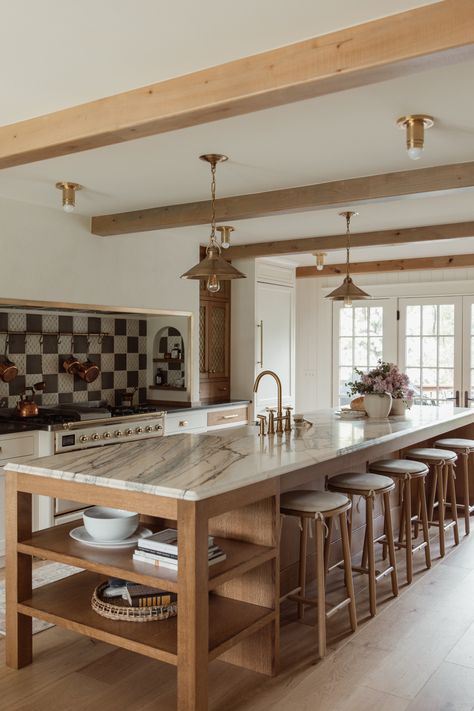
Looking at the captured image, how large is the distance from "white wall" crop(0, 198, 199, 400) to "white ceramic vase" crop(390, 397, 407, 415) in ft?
6.20

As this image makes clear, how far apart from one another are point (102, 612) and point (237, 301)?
451 centimetres

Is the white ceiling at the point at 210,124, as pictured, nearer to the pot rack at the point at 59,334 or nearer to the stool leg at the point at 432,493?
the pot rack at the point at 59,334

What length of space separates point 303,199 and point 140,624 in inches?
104

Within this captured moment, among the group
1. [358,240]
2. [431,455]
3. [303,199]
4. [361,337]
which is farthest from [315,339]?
[303,199]

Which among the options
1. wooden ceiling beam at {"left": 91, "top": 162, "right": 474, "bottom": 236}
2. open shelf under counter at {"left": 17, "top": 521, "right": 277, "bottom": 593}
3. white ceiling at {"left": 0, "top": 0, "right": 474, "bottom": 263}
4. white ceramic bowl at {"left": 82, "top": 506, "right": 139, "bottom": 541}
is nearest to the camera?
white ceiling at {"left": 0, "top": 0, "right": 474, "bottom": 263}

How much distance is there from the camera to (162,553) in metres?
2.58

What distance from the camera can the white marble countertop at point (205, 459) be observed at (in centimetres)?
251

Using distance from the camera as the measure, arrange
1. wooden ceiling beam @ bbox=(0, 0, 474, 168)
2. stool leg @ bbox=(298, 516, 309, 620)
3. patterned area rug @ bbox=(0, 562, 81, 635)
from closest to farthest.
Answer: wooden ceiling beam @ bbox=(0, 0, 474, 168) < stool leg @ bbox=(298, 516, 309, 620) < patterned area rug @ bbox=(0, 562, 81, 635)

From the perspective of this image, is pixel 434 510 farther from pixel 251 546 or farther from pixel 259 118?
pixel 259 118

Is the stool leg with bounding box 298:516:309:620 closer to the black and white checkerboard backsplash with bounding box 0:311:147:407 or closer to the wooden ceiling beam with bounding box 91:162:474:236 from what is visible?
the wooden ceiling beam with bounding box 91:162:474:236

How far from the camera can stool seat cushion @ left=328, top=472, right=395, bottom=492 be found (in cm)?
353

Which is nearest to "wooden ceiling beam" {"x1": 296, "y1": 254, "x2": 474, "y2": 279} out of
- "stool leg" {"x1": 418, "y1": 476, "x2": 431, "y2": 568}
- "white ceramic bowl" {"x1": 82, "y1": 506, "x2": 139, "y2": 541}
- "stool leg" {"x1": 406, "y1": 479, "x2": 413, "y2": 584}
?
"stool leg" {"x1": 418, "y1": 476, "x2": 431, "y2": 568}

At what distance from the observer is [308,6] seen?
1.99 meters

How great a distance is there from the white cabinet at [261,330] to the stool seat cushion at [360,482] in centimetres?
308
